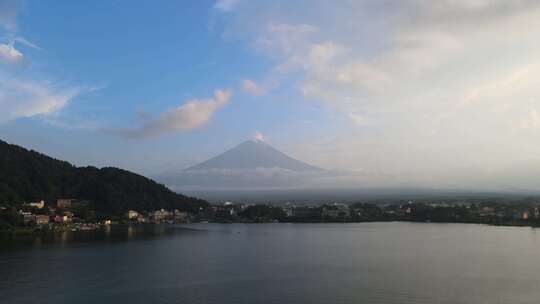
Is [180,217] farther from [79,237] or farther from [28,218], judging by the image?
[79,237]

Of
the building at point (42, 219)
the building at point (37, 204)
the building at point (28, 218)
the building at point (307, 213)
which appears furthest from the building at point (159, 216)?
the building at point (307, 213)

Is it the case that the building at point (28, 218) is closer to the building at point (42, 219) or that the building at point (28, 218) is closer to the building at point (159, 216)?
the building at point (42, 219)

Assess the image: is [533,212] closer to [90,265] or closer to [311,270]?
[311,270]

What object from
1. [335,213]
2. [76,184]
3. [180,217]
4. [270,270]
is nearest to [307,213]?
[335,213]

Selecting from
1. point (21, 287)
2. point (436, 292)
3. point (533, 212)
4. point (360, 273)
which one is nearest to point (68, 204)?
point (21, 287)

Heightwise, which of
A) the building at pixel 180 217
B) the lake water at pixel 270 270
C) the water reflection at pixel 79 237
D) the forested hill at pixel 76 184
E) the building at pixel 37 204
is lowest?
the lake water at pixel 270 270
